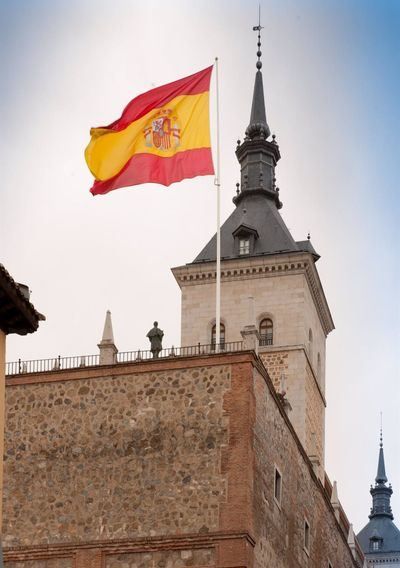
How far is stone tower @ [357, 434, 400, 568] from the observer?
149 m

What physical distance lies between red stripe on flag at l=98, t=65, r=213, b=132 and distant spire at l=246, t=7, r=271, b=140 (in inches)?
1435

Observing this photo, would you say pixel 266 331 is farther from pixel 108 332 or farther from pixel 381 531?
pixel 381 531

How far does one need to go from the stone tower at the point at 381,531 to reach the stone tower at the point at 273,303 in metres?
72.1

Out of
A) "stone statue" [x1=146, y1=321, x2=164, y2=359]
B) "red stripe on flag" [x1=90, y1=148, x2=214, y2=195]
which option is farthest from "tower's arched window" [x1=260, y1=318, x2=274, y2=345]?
"red stripe on flag" [x1=90, y1=148, x2=214, y2=195]

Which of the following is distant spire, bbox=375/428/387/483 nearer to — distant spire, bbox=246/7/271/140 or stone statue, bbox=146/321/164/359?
distant spire, bbox=246/7/271/140

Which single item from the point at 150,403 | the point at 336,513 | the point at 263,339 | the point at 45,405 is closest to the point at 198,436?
the point at 150,403

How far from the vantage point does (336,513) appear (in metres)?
56.8

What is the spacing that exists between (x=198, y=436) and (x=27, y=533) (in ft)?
18.0

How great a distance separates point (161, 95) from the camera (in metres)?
45.2

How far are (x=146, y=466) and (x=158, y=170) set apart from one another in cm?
858

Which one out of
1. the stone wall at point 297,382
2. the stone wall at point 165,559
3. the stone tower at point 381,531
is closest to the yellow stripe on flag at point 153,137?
the stone wall at point 165,559

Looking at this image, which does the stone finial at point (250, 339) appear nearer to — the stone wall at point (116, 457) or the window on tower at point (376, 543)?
the stone wall at point (116, 457)

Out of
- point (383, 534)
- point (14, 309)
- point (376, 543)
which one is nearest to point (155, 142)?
point (14, 309)

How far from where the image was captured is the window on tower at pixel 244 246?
77938 mm
